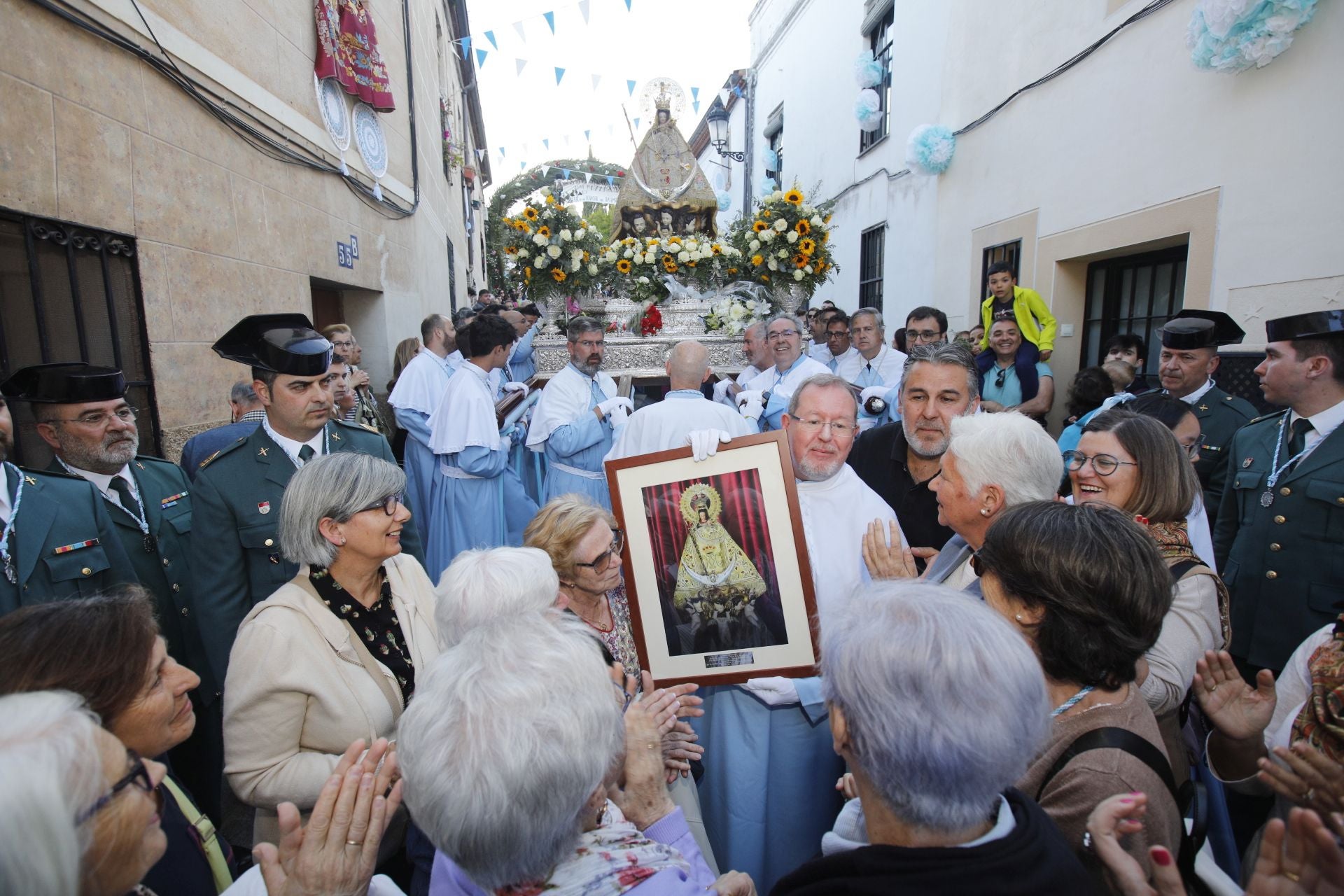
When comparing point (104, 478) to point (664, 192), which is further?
point (664, 192)

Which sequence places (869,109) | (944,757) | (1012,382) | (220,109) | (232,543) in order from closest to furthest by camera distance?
(944,757) → (232,543) → (220,109) → (1012,382) → (869,109)

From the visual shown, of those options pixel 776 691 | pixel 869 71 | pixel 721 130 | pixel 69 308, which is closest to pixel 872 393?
pixel 776 691

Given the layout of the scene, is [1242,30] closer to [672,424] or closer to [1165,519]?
[1165,519]

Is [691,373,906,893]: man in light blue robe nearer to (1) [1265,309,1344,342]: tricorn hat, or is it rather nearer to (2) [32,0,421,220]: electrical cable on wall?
(1) [1265,309,1344,342]: tricorn hat

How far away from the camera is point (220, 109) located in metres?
4.84

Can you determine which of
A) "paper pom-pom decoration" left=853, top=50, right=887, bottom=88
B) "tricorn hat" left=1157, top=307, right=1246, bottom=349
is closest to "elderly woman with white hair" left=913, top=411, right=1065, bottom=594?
"tricorn hat" left=1157, top=307, right=1246, bottom=349

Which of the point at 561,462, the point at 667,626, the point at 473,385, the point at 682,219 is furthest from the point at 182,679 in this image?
the point at 682,219

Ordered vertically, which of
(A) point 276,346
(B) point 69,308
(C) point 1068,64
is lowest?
(A) point 276,346

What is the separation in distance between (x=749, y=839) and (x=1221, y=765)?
137 centimetres

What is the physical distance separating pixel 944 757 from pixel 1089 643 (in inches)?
22.8

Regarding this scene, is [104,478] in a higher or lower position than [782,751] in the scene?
higher

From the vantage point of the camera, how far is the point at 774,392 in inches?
218

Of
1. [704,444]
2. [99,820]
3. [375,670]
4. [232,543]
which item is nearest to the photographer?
[99,820]

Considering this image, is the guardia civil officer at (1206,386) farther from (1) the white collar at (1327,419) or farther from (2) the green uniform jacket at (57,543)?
(2) the green uniform jacket at (57,543)
